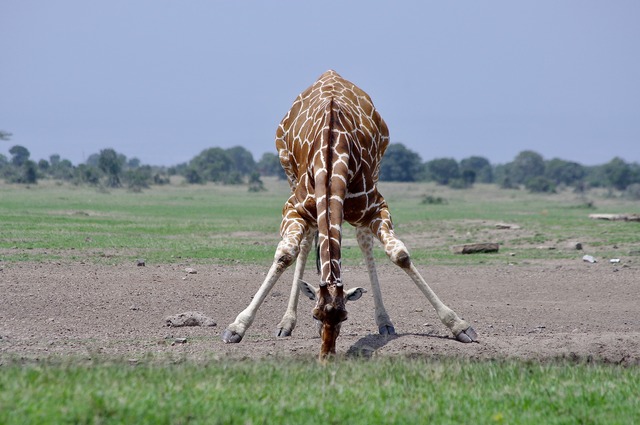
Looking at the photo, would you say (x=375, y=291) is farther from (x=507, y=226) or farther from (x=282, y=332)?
(x=507, y=226)

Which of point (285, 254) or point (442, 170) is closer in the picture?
point (285, 254)

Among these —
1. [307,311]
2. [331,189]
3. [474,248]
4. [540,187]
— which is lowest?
[307,311]

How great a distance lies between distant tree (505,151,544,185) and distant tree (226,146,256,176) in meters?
32.3

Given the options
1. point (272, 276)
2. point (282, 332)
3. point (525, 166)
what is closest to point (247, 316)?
point (272, 276)

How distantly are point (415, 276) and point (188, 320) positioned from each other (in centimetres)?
267

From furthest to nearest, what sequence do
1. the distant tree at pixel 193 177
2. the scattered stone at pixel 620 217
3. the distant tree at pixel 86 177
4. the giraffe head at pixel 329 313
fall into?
the distant tree at pixel 193 177
the distant tree at pixel 86 177
the scattered stone at pixel 620 217
the giraffe head at pixel 329 313

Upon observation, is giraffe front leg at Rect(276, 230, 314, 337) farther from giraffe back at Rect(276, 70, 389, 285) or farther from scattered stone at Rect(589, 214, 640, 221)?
scattered stone at Rect(589, 214, 640, 221)

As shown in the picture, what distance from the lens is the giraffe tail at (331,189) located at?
317 inches

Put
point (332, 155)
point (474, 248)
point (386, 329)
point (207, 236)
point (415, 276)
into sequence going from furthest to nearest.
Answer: point (207, 236), point (474, 248), point (386, 329), point (415, 276), point (332, 155)

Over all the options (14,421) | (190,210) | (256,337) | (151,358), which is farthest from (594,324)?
(190,210)

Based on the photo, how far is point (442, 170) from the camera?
84.9 meters

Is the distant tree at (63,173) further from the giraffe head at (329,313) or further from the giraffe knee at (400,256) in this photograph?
the giraffe head at (329,313)

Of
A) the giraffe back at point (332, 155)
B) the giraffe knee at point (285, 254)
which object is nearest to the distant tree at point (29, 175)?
the giraffe back at point (332, 155)

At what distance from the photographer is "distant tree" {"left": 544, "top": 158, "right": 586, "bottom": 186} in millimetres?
87375
